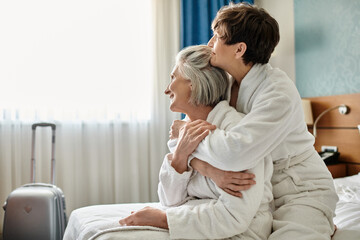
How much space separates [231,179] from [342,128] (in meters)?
2.24

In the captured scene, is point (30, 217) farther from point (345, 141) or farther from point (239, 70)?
point (345, 141)

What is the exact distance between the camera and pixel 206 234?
3.37ft

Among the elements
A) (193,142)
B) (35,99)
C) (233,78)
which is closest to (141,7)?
(35,99)

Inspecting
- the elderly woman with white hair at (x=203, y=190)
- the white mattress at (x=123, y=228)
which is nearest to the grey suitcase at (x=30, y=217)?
the white mattress at (x=123, y=228)

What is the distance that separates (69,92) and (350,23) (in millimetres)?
2581

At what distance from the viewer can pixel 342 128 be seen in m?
2.92

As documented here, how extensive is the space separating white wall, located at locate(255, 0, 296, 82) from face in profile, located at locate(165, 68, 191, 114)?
2.56 metres

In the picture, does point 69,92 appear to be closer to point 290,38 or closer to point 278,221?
point 290,38

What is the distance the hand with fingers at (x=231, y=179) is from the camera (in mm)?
1041

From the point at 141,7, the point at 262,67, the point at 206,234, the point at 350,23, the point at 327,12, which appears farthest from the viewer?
the point at 141,7

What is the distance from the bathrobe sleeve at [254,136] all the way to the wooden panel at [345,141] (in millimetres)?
1936

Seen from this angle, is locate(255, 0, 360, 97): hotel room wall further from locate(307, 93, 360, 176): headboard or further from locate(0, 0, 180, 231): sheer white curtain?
locate(0, 0, 180, 231): sheer white curtain

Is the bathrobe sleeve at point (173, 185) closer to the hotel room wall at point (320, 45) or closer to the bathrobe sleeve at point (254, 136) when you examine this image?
the bathrobe sleeve at point (254, 136)

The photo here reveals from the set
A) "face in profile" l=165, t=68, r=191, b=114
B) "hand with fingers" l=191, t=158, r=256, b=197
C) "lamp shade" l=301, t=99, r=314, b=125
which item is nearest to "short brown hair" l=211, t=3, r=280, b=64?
"face in profile" l=165, t=68, r=191, b=114
